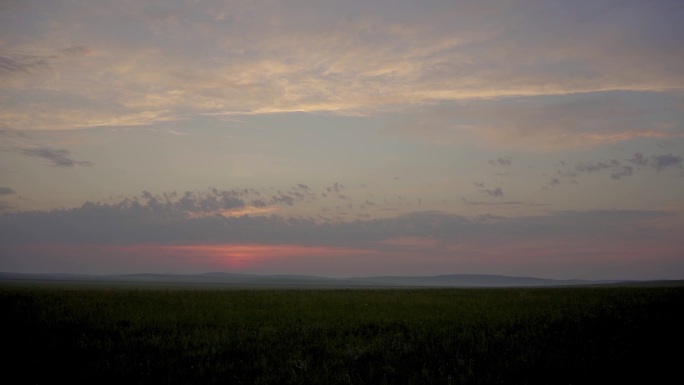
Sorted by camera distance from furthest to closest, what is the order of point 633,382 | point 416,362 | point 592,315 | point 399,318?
point 399,318 → point 592,315 → point 416,362 → point 633,382

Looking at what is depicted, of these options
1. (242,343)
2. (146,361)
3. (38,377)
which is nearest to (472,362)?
(242,343)

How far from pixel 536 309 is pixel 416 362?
1238 cm

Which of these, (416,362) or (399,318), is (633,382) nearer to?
(416,362)

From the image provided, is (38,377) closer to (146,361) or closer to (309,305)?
(146,361)

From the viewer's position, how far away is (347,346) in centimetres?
1407

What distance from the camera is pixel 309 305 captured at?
25875 millimetres

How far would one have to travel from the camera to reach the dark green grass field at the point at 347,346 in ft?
37.2

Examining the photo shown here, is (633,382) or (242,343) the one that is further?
(242,343)

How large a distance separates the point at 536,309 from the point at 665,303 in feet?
19.6

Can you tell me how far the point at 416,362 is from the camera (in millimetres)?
12391

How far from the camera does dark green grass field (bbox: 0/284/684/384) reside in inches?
447

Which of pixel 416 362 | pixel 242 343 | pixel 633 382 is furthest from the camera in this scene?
pixel 242 343

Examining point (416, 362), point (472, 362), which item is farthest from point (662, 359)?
point (416, 362)

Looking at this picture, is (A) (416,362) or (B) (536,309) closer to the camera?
(A) (416,362)
